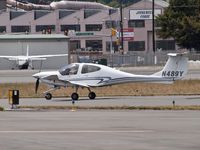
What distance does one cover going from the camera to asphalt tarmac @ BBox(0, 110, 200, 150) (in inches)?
615

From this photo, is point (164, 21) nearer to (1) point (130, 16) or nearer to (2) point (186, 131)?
(1) point (130, 16)

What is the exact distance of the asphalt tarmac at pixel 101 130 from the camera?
15625 mm

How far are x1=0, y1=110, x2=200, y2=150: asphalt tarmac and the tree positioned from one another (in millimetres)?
71288

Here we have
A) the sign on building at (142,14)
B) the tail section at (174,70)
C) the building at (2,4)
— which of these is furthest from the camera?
the building at (2,4)

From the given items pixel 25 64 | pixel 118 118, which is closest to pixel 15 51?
pixel 25 64

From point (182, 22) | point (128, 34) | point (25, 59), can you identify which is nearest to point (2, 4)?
Answer: point (128, 34)

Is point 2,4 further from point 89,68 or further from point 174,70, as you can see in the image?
point 174,70

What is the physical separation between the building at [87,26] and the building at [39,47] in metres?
32.7

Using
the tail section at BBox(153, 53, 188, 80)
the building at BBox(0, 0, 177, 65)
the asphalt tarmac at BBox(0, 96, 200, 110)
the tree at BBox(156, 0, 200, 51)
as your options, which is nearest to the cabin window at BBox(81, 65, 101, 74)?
the asphalt tarmac at BBox(0, 96, 200, 110)

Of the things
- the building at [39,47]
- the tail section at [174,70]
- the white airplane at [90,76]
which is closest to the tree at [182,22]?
the building at [39,47]

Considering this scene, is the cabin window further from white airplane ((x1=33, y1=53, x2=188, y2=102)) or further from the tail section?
the tail section

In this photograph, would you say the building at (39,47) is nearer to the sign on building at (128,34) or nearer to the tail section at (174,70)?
the sign on building at (128,34)

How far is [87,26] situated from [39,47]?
146 ft

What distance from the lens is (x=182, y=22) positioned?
9638 cm
